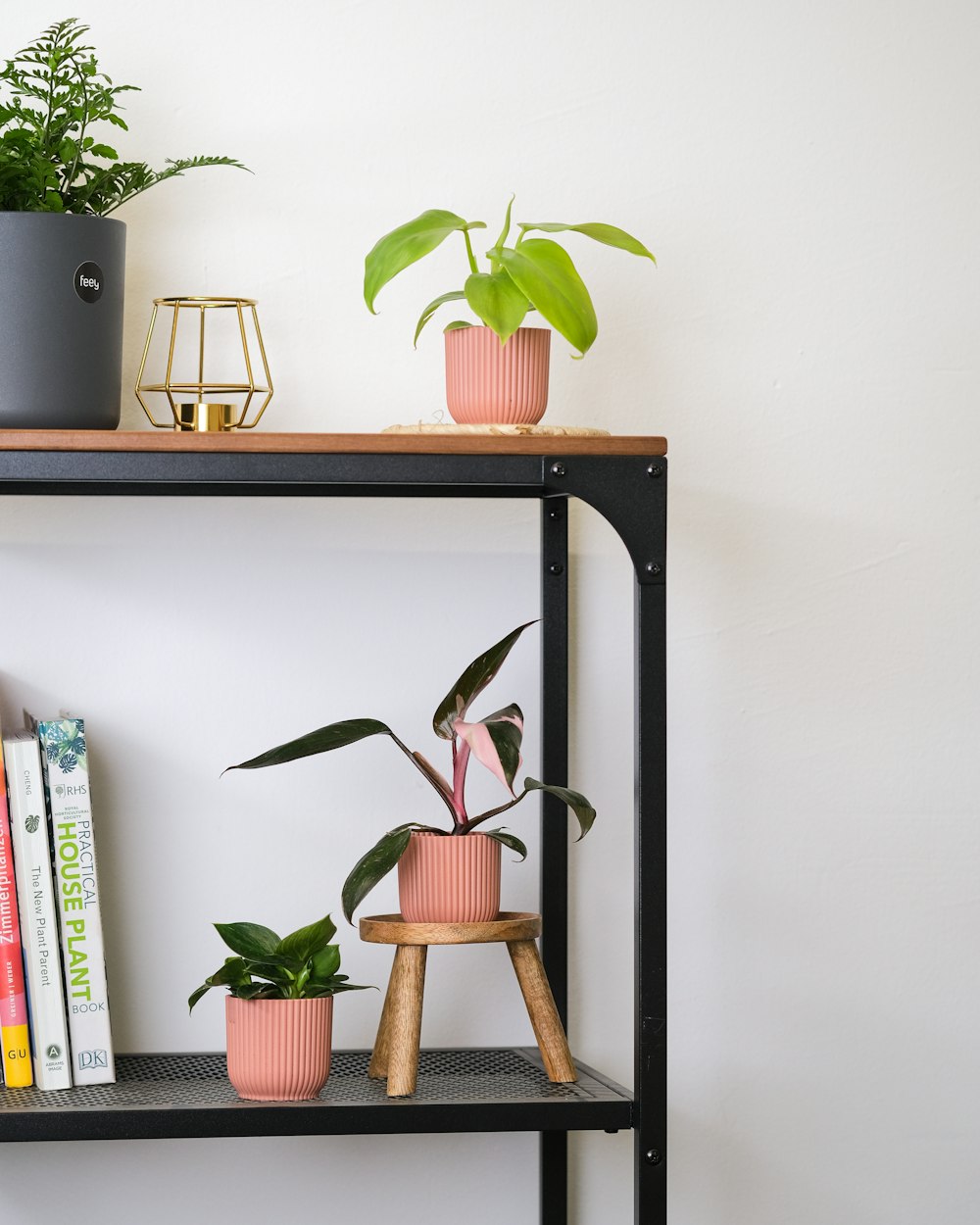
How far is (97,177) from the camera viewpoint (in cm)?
109

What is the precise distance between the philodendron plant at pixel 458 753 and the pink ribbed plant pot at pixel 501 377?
177mm

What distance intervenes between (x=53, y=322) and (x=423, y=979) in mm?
589

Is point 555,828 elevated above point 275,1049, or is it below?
above

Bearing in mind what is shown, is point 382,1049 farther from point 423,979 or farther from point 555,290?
point 555,290

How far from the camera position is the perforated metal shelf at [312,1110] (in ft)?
3.14

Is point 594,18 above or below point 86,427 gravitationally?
above

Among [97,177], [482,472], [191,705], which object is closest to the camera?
[482,472]

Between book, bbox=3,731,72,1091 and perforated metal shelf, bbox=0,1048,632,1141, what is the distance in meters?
0.04

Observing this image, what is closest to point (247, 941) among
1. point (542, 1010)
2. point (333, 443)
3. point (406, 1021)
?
point (406, 1021)

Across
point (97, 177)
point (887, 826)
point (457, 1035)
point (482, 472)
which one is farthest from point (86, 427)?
point (887, 826)

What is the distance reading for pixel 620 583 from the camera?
130 centimetres

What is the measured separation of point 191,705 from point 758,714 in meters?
0.56

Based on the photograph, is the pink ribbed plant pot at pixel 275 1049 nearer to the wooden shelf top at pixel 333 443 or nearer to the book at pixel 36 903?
the book at pixel 36 903

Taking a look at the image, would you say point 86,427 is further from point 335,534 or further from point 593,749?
point 593,749
